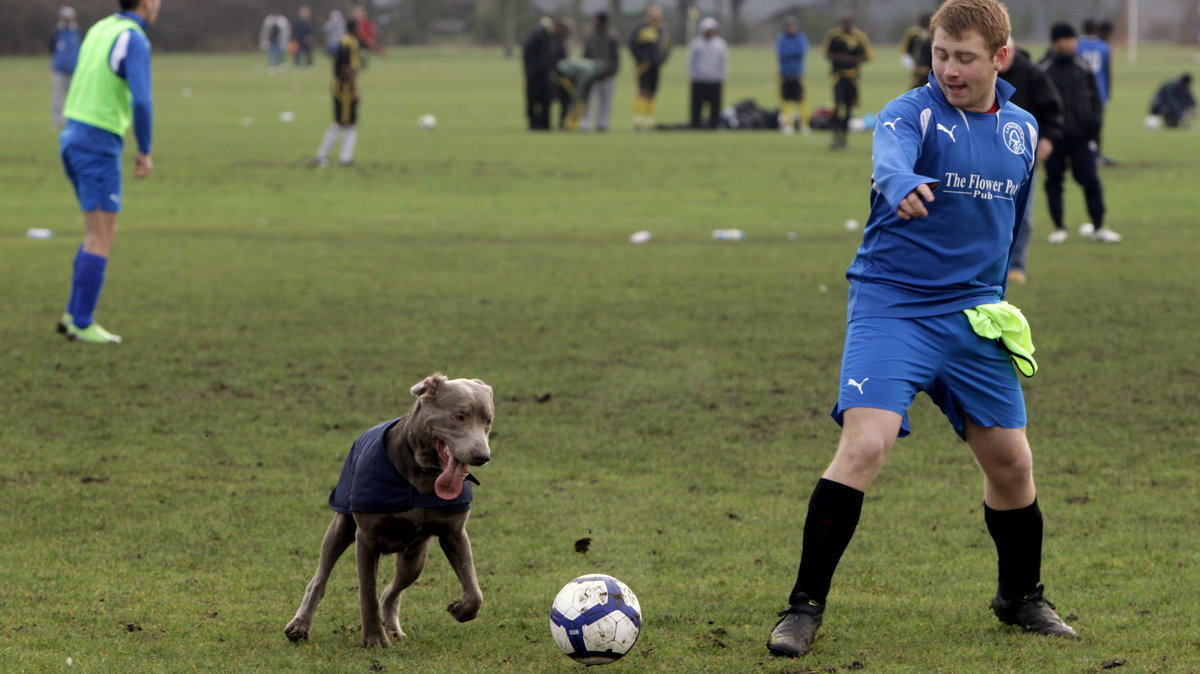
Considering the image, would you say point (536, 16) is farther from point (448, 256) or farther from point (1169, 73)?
point (448, 256)

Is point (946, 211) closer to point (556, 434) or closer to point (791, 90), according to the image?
point (556, 434)

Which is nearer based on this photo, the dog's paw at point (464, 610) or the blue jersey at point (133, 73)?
the dog's paw at point (464, 610)

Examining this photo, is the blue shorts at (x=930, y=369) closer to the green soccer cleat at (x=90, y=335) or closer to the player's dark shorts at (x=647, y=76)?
the green soccer cleat at (x=90, y=335)

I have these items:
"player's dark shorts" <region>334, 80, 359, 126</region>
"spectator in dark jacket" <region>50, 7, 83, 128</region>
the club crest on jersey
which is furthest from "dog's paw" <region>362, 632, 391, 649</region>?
"spectator in dark jacket" <region>50, 7, 83, 128</region>

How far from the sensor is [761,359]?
1029 centimetres

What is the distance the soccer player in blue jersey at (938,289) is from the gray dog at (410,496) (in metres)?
1.10

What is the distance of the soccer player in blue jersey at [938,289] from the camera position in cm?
472

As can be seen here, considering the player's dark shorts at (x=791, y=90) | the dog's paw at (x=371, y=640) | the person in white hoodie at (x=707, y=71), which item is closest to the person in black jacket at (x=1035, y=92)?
the dog's paw at (x=371, y=640)

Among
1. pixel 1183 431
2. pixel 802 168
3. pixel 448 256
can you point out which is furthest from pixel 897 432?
pixel 802 168

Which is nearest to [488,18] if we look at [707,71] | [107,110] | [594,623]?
[707,71]

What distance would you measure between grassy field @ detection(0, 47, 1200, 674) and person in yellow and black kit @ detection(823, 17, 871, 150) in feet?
26.6

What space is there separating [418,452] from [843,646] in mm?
1560

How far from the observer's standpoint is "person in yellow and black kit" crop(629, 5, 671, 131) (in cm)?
3156

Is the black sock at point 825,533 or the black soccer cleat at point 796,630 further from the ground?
the black sock at point 825,533
